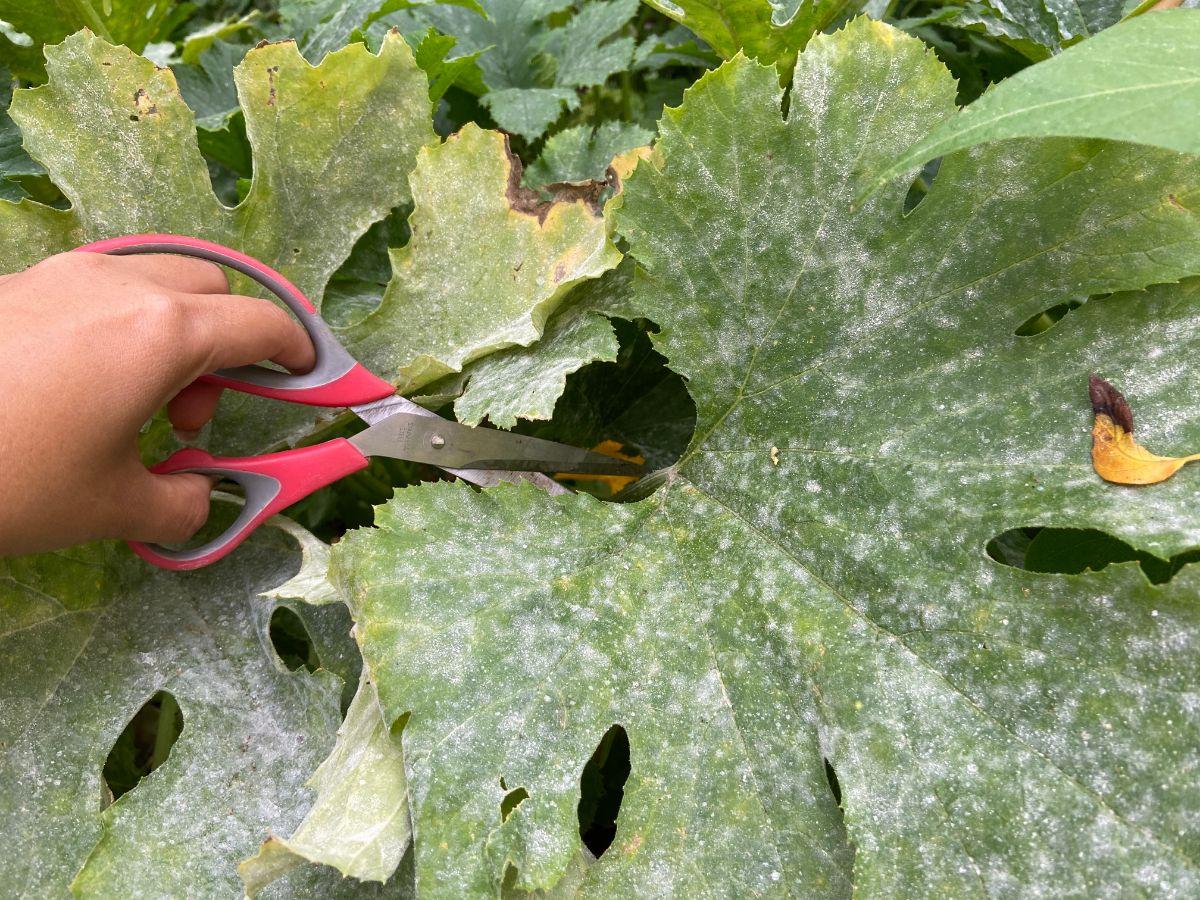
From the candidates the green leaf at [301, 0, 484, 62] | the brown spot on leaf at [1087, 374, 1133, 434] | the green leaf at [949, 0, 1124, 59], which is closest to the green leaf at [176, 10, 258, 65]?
the green leaf at [301, 0, 484, 62]

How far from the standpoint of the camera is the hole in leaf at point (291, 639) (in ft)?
4.03

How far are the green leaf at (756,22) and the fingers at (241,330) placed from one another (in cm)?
59

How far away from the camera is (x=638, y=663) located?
0.87 metres

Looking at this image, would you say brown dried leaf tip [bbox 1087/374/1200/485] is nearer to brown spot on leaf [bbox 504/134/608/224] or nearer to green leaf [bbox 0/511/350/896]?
brown spot on leaf [bbox 504/134/608/224]

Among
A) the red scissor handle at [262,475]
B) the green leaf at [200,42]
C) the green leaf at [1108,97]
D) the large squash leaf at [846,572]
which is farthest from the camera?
the green leaf at [200,42]

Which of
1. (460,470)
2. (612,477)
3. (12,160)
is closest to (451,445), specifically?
(460,470)

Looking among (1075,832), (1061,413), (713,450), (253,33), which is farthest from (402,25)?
(1075,832)

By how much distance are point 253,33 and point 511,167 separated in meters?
1.01

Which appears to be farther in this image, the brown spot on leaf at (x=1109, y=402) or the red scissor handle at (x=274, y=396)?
the red scissor handle at (x=274, y=396)

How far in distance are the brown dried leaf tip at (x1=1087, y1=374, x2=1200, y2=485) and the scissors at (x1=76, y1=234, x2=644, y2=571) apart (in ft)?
1.86

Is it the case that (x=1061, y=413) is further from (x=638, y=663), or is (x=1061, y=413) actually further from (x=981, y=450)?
(x=638, y=663)

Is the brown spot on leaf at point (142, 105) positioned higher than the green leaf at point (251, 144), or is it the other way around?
the brown spot on leaf at point (142, 105)

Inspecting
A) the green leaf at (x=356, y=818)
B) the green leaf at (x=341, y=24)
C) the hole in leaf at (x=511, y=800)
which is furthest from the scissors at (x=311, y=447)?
the green leaf at (x=341, y=24)

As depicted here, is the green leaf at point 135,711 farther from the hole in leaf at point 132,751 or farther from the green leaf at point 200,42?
the green leaf at point 200,42
